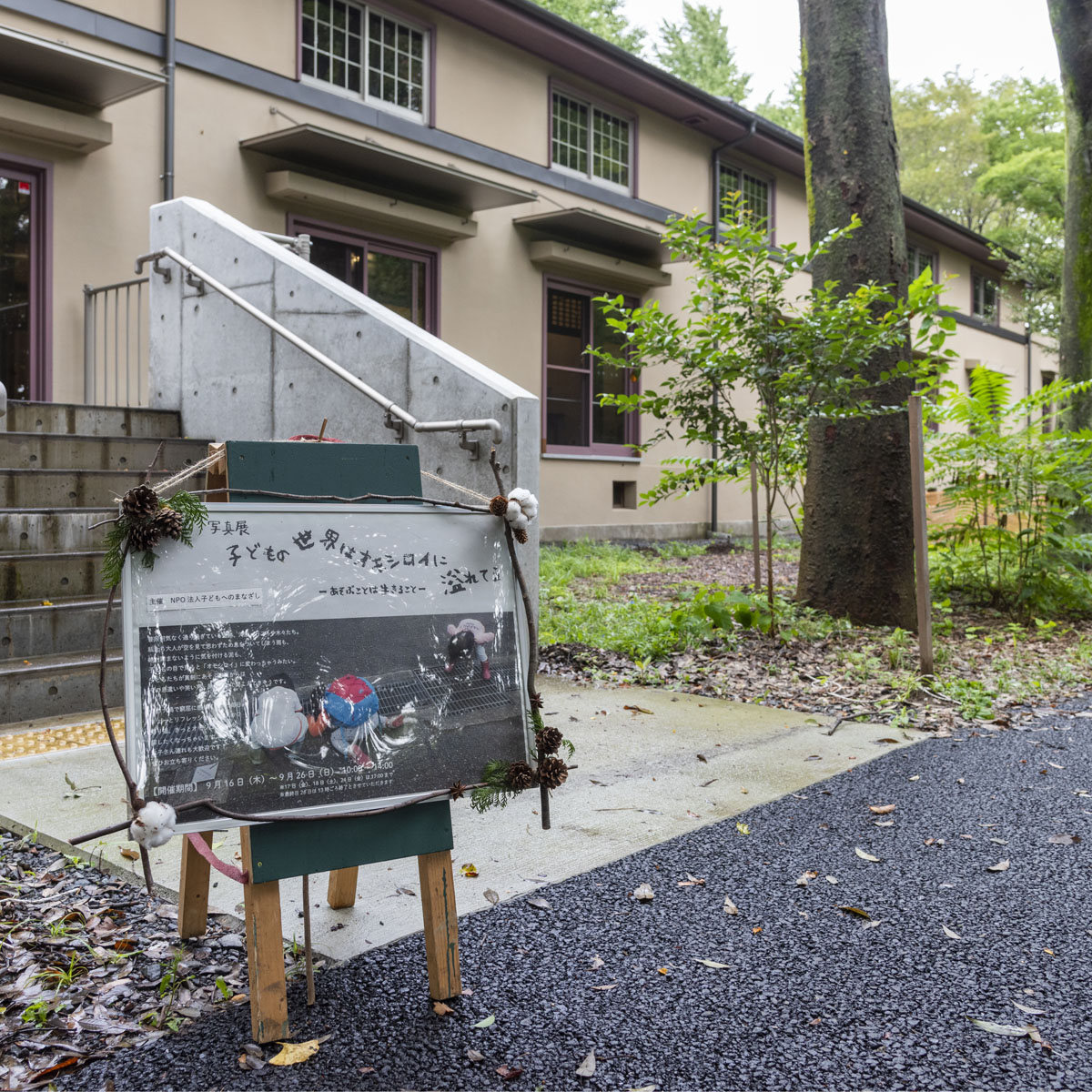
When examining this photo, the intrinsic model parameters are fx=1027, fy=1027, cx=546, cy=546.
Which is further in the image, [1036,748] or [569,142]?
[569,142]

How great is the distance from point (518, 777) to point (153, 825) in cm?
78

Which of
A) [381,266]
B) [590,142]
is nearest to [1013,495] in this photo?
[381,266]

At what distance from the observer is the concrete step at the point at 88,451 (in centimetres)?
588

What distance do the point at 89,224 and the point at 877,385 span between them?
6567mm

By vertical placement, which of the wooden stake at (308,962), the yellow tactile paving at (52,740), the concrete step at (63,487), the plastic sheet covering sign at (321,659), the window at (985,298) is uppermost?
the window at (985,298)

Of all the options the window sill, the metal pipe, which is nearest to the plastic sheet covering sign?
the metal pipe

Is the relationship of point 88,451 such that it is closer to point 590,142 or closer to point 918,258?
point 590,142

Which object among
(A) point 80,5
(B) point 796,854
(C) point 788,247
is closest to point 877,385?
(C) point 788,247

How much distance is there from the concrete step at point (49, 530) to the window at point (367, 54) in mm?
6831

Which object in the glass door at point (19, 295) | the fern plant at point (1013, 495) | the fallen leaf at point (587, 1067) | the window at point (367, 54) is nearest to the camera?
the fallen leaf at point (587, 1067)

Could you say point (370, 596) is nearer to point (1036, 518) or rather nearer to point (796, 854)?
point (796, 854)

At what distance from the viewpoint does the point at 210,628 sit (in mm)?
2109

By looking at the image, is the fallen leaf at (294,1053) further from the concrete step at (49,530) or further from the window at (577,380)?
the window at (577,380)

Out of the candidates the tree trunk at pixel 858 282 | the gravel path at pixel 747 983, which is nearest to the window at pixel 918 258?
the tree trunk at pixel 858 282
